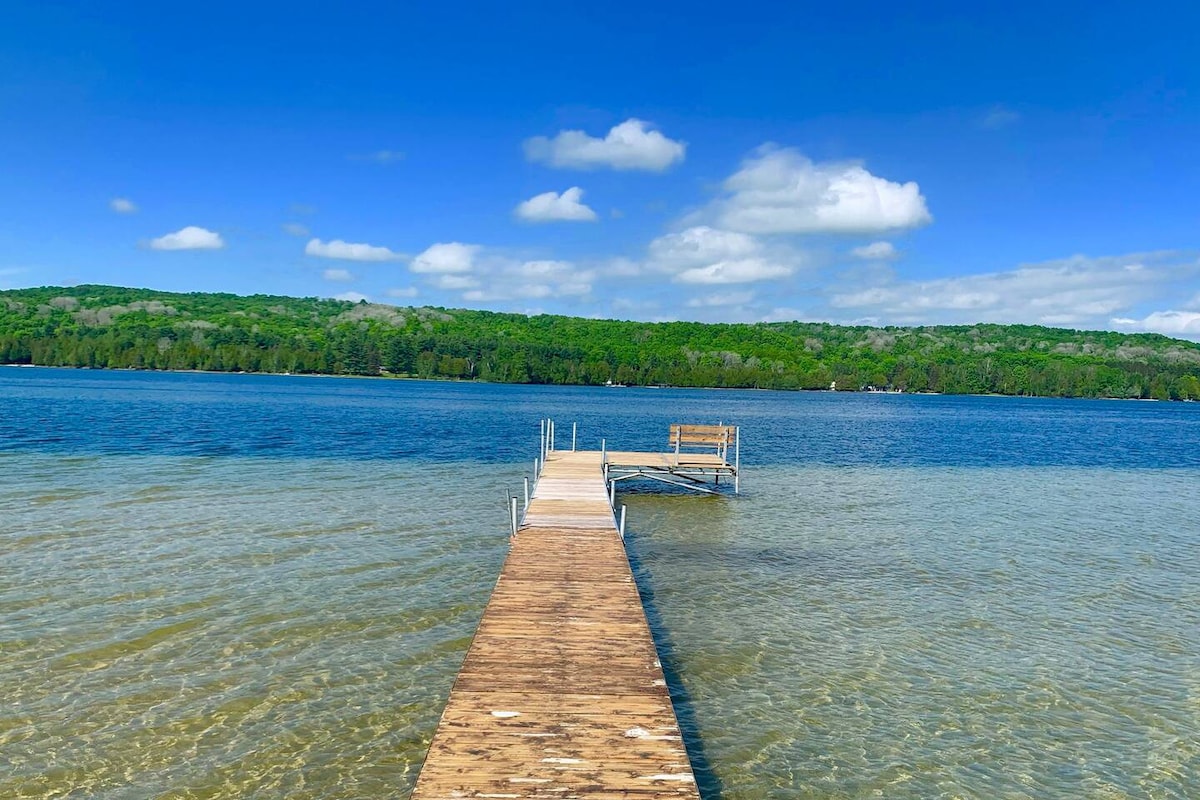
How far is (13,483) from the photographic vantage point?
2122cm

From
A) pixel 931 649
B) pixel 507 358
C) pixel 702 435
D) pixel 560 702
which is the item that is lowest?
pixel 931 649

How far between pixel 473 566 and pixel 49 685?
22.5 feet

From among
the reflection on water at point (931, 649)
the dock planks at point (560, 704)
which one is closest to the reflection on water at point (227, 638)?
the dock planks at point (560, 704)

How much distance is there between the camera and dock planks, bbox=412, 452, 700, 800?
571 centimetres

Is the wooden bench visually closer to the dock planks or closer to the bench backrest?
the bench backrest

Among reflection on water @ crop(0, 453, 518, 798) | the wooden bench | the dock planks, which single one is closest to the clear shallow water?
reflection on water @ crop(0, 453, 518, 798)

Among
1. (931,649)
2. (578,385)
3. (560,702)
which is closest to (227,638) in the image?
(560,702)

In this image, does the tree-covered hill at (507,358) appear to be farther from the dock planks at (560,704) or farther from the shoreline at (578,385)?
the dock planks at (560,704)

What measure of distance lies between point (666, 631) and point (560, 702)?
456cm

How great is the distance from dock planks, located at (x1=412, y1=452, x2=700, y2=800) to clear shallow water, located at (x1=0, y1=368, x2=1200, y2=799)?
1.00 m

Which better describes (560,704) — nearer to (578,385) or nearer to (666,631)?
(666,631)

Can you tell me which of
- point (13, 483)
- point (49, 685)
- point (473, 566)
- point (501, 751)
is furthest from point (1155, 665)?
point (13, 483)

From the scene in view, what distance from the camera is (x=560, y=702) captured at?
7.09 m

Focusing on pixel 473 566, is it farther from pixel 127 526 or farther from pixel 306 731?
pixel 127 526
